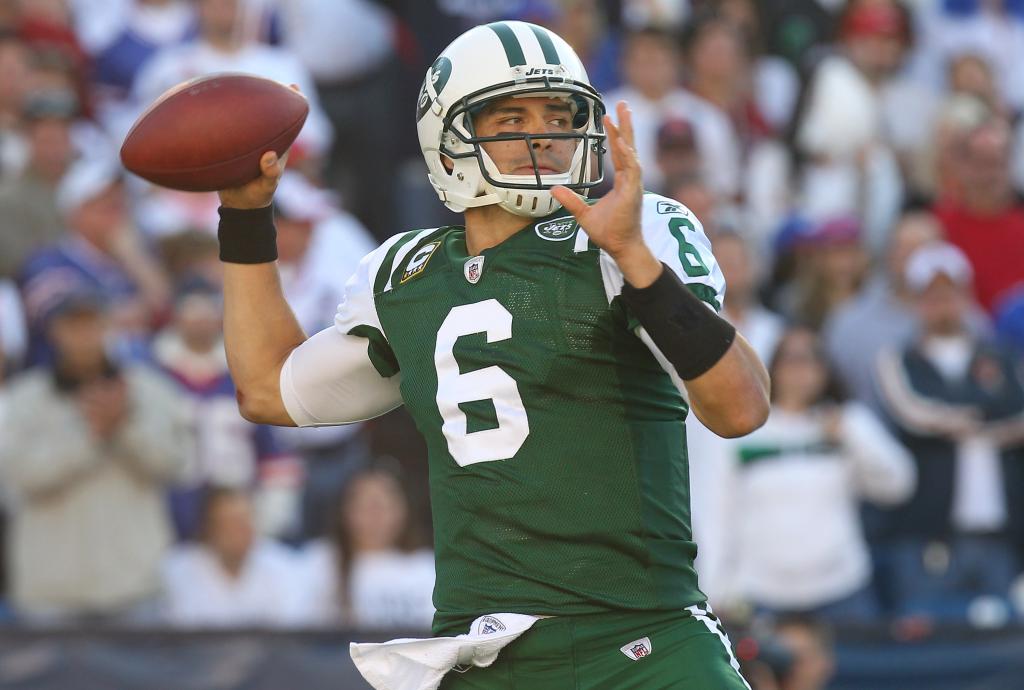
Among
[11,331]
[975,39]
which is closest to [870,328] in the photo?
[975,39]

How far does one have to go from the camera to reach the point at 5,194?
8.20 meters

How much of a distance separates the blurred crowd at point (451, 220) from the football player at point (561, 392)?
3.20 m

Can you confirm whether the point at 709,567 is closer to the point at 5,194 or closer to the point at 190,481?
the point at 190,481

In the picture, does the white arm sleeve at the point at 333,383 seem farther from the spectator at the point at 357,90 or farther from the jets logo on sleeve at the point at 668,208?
A: the spectator at the point at 357,90

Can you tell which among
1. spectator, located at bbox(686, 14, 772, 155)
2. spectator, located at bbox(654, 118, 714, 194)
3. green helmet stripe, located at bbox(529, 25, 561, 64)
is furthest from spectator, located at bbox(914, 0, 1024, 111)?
green helmet stripe, located at bbox(529, 25, 561, 64)

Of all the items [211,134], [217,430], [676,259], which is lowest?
[217,430]

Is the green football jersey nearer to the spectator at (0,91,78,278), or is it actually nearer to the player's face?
the player's face

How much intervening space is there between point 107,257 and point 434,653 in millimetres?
5114

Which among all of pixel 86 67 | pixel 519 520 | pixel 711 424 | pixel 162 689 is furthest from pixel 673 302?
pixel 86 67

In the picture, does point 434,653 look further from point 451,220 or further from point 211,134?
point 451,220

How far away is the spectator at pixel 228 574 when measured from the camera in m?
7.22

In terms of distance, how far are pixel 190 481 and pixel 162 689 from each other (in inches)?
49.9

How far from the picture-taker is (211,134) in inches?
151

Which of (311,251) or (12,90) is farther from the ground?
(12,90)
